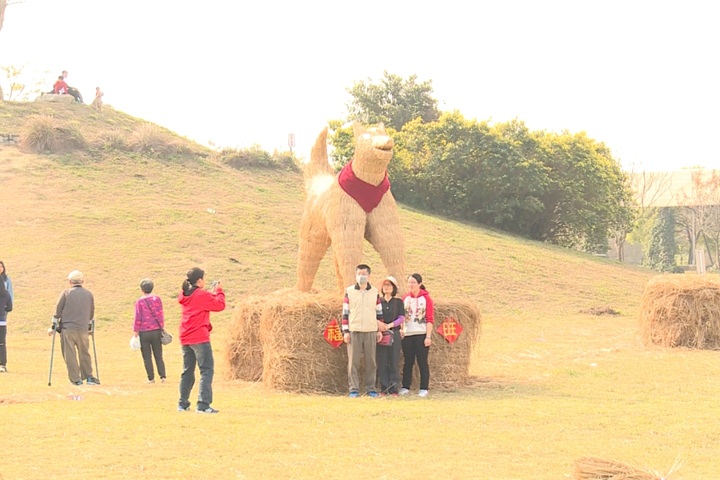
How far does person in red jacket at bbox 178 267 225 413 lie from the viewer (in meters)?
8.91

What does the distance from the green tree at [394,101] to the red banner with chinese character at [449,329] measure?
32253mm

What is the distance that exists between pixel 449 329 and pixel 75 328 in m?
4.30

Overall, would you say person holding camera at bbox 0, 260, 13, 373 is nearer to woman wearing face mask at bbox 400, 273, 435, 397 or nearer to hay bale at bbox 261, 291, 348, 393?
hay bale at bbox 261, 291, 348, 393

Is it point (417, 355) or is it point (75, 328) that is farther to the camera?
point (75, 328)

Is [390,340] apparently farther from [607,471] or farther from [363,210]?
[607,471]

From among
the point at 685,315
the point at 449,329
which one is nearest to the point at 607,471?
the point at 449,329

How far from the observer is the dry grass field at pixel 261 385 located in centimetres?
690

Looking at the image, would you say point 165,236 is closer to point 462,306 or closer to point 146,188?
point 146,188

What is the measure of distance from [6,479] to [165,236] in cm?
2090

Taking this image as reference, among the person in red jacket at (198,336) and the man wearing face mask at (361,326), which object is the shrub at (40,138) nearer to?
the man wearing face mask at (361,326)

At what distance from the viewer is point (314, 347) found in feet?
34.5

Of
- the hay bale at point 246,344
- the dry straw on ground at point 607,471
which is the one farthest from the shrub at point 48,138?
the dry straw on ground at point 607,471

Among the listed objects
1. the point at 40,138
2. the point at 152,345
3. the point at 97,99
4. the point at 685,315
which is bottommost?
the point at 152,345

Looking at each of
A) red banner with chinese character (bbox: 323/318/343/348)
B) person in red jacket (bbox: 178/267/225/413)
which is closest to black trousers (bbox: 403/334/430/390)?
red banner with chinese character (bbox: 323/318/343/348)
